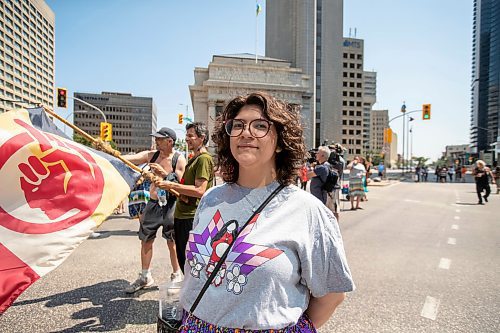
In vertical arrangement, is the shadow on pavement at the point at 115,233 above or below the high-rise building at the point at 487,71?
below

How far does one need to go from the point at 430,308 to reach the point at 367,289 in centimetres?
80

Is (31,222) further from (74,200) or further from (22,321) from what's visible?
(22,321)

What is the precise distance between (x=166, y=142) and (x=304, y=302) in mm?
3456

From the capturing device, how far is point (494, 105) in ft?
401

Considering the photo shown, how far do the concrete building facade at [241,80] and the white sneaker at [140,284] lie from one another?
62.0 m

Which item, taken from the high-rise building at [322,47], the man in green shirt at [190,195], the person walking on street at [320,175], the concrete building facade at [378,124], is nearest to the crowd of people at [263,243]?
the man in green shirt at [190,195]

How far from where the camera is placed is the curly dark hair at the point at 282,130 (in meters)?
1.72

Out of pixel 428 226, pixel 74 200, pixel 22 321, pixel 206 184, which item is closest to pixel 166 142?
pixel 206 184

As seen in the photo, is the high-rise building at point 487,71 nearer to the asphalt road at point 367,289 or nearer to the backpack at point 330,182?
the asphalt road at point 367,289

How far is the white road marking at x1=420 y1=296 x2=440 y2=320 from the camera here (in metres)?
3.83

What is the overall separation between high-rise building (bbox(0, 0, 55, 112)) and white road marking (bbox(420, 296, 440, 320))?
98797mm

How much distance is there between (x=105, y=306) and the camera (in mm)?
3928

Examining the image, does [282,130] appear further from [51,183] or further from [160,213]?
[160,213]

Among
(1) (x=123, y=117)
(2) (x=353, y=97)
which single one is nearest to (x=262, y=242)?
(2) (x=353, y=97)
